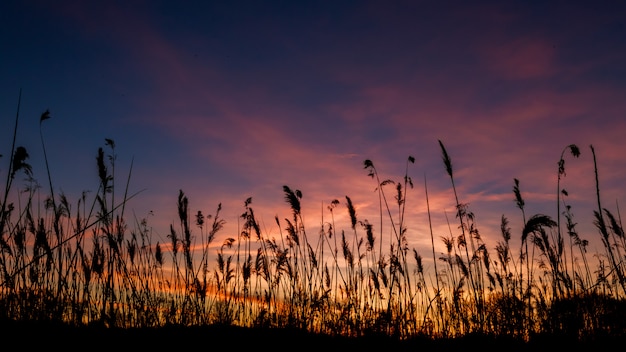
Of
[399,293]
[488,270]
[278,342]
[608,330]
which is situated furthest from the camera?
[488,270]

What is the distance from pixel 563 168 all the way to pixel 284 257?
13.2 ft

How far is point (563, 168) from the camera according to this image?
525 centimetres

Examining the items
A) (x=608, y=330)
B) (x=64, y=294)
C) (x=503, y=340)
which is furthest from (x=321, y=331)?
(x=608, y=330)

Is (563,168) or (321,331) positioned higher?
(563,168)

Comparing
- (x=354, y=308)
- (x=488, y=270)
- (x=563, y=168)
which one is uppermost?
(x=563, y=168)

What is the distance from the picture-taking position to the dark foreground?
3469 millimetres

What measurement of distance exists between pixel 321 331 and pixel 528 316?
299cm

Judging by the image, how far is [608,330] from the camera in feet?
18.1

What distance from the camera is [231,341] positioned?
4.20 meters

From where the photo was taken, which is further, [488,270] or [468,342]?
[488,270]

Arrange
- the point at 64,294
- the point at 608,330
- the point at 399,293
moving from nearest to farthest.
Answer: the point at 64,294 < the point at 608,330 < the point at 399,293

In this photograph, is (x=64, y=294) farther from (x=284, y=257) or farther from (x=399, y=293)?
(x=399, y=293)

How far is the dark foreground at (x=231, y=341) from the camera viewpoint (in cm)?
347

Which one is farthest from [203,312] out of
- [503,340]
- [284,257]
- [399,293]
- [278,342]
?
[503,340]
